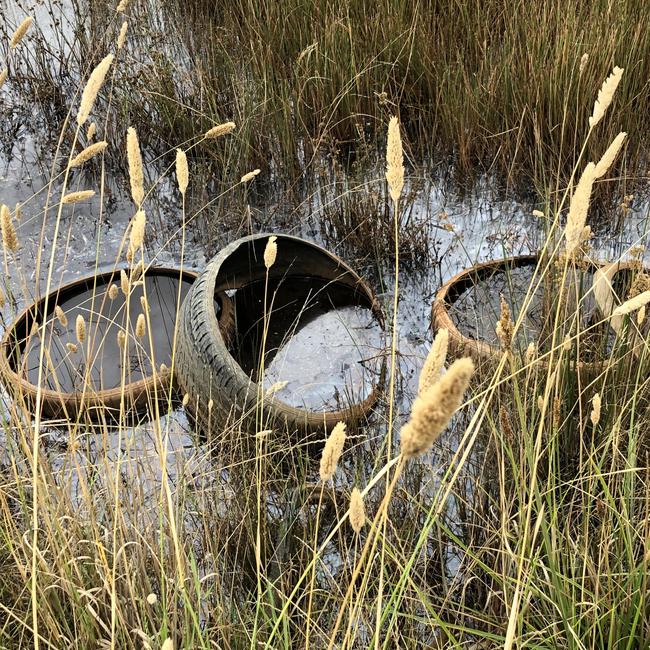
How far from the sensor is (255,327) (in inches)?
115

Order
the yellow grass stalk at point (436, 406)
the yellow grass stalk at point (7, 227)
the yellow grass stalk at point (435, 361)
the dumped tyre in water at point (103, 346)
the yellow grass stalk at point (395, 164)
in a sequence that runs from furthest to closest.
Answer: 1. the dumped tyre in water at point (103, 346)
2. the yellow grass stalk at point (7, 227)
3. the yellow grass stalk at point (395, 164)
4. the yellow grass stalk at point (435, 361)
5. the yellow grass stalk at point (436, 406)

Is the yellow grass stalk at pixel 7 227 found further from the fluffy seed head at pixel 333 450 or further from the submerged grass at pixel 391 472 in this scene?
the fluffy seed head at pixel 333 450

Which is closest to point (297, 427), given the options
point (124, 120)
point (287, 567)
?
point (287, 567)

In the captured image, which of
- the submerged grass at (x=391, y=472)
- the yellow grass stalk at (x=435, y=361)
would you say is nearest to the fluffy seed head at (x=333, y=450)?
the submerged grass at (x=391, y=472)

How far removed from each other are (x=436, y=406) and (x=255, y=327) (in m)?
2.41

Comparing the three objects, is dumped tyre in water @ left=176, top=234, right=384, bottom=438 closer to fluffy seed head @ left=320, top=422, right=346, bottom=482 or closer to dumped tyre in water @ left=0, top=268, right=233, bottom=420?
dumped tyre in water @ left=0, top=268, right=233, bottom=420

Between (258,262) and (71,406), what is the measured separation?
1018 millimetres

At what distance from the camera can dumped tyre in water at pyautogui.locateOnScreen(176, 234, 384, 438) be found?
7.49 feet

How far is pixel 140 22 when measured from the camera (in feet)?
14.7

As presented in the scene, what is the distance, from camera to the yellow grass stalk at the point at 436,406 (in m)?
0.53

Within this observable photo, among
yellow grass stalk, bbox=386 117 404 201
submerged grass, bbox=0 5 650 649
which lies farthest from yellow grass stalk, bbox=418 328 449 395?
yellow grass stalk, bbox=386 117 404 201

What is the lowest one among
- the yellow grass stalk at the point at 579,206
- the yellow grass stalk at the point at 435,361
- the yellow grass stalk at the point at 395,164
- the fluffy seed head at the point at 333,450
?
the fluffy seed head at the point at 333,450

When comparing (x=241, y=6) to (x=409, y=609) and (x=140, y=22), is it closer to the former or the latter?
(x=140, y=22)

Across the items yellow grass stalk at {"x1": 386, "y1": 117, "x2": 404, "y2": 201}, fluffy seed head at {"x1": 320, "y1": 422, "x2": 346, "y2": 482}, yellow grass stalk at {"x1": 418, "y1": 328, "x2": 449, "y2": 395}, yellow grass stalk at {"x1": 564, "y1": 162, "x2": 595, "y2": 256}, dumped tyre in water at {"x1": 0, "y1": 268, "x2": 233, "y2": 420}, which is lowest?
dumped tyre in water at {"x1": 0, "y1": 268, "x2": 233, "y2": 420}
